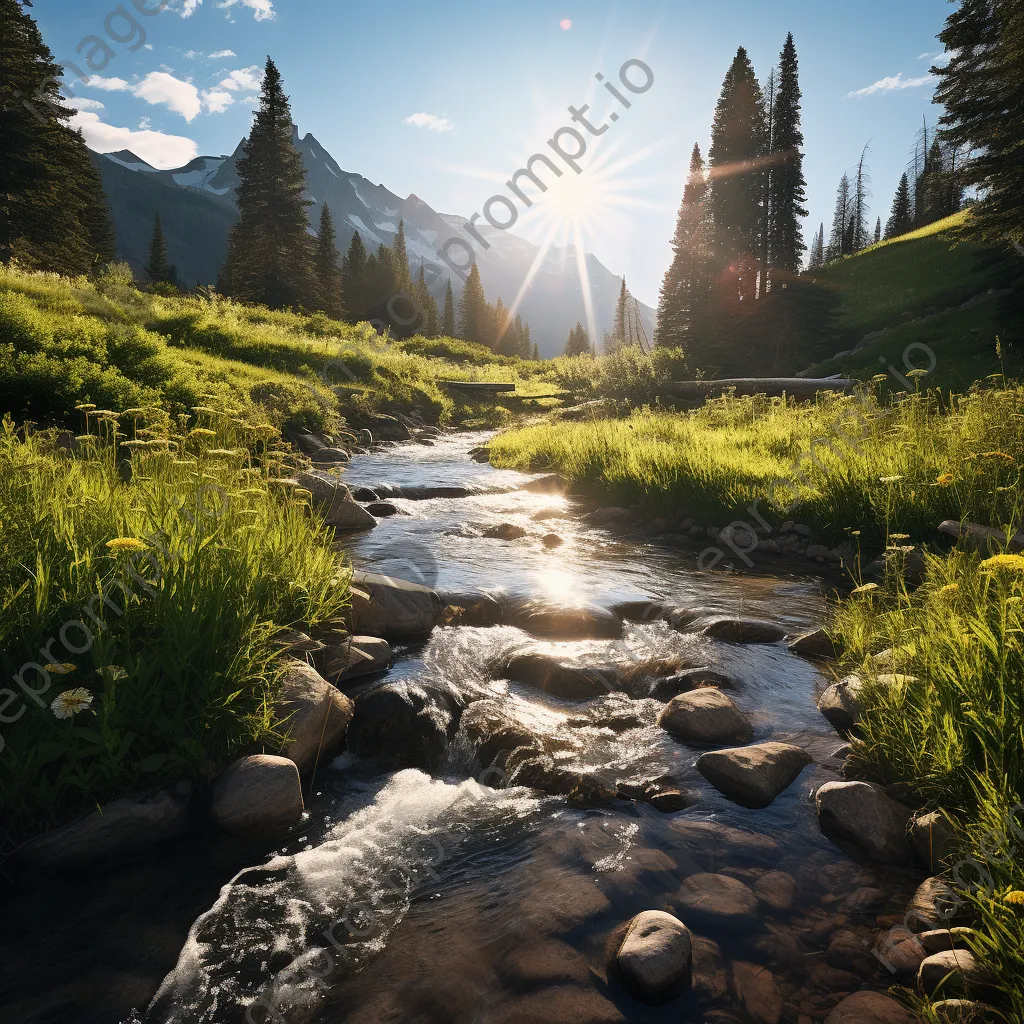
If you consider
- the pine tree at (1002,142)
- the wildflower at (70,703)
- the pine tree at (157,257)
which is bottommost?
the wildflower at (70,703)

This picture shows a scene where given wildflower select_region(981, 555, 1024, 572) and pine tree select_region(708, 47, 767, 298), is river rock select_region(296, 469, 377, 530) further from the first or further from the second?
pine tree select_region(708, 47, 767, 298)

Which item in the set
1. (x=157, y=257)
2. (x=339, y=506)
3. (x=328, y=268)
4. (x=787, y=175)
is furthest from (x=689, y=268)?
(x=157, y=257)

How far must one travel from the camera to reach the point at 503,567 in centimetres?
802

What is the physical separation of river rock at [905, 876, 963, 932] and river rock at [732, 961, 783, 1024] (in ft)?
2.19

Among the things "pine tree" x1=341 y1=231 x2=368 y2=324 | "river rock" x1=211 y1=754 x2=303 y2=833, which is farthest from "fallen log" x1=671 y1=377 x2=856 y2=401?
"pine tree" x1=341 y1=231 x2=368 y2=324

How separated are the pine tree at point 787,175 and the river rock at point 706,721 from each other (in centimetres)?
3807

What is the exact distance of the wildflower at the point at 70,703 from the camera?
9.48 ft

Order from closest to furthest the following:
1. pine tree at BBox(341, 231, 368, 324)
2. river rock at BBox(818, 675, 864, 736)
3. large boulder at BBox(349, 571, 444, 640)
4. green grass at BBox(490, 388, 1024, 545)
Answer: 1. river rock at BBox(818, 675, 864, 736)
2. large boulder at BBox(349, 571, 444, 640)
3. green grass at BBox(490, 388, 1024, 545)
4. pine tree at BBox(341, 231, 368, 324)

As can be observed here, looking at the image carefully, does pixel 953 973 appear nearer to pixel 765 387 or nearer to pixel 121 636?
pixel 121 636

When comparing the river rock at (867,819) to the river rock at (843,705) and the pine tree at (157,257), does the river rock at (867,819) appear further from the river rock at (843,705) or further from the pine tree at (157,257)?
the pine tree at (157,257)

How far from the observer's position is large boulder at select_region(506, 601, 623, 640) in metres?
6.06

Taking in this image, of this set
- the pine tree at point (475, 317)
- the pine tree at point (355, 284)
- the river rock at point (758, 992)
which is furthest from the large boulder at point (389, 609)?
the pine tree at point (475, 317)

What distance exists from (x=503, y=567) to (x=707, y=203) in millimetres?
36258

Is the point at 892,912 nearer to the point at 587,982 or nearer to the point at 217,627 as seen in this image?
the point at 587,982
